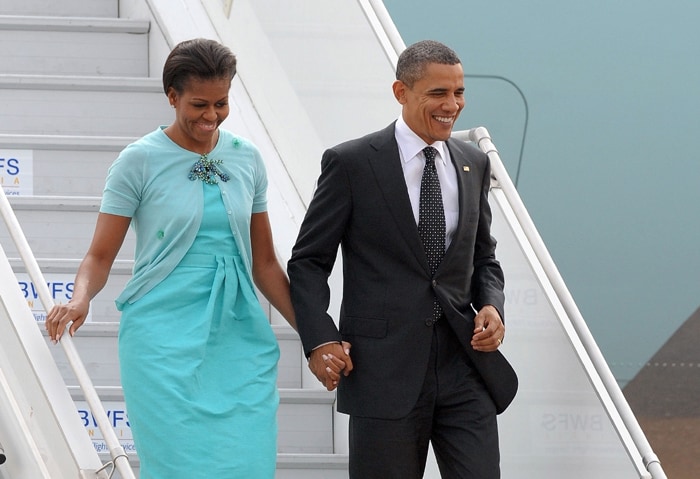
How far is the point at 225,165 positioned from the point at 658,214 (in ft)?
10.7

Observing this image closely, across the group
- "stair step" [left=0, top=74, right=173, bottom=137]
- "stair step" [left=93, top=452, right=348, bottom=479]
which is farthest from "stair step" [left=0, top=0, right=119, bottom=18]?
"stair step" [left=93, top=452, right=348, bottom=479]

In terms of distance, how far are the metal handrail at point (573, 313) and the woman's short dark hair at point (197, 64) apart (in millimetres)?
921

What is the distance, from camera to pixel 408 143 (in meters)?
3.02

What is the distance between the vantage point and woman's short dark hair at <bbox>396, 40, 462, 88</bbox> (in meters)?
2.93

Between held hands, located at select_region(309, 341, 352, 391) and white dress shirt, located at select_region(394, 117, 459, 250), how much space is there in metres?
0.34

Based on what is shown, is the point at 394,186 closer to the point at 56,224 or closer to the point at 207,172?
the point at 207,172

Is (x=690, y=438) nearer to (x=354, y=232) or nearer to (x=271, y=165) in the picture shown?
(x=271, y=165)

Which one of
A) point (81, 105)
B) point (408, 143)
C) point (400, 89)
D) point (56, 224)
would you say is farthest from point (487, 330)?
point (81, 105)

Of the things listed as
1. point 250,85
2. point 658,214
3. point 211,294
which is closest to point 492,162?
point 211,294

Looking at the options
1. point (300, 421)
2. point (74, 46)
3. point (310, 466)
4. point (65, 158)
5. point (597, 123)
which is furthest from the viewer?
point (597, 123)

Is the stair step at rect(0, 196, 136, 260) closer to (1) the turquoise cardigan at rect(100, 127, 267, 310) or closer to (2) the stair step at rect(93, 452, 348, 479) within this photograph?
(2) the stair step at rect(93, 452, 348, 479)

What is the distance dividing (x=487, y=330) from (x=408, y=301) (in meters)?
0.18

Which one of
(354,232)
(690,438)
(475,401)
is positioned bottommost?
(690,438)

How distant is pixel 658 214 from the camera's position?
586cm
